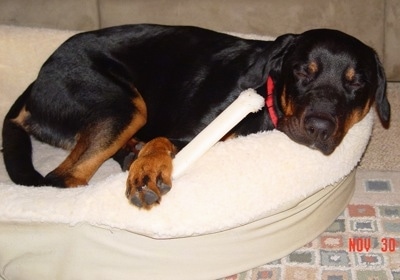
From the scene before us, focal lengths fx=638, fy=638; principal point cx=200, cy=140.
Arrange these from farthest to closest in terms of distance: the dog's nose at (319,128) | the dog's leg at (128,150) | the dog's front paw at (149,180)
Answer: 1. the dog's leg at (128,150)
2. the dog's nose at (319,128)
3. the dog's front paw at (149,180)

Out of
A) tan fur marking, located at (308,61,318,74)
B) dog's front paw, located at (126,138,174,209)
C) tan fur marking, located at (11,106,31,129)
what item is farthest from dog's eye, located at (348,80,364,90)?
tan fur marking, located at (11,106,31,129)

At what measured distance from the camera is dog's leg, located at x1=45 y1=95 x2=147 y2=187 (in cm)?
273

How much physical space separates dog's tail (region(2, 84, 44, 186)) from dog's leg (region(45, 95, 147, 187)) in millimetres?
76

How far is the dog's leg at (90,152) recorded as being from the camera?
2727 mm

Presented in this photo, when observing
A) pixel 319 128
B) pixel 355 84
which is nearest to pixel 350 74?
pixel 355 84

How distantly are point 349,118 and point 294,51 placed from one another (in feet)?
1.15

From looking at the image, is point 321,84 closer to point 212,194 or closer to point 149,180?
point 212,194

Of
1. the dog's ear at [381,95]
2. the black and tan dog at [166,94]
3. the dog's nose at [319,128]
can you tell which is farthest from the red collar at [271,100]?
the dog's ear at [381,95]

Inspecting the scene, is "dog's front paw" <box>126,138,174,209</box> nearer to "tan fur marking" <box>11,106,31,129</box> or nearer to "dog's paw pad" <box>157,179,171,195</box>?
"dog's paw pad" <box>157,179,171,195</box>

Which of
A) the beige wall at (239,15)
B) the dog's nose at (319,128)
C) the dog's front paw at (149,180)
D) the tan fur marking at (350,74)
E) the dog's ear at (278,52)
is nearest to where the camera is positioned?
the dog's front paw at (149,180)

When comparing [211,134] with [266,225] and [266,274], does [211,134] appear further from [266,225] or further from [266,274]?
[266,274]

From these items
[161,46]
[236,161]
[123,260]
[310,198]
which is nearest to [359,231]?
[310,198]

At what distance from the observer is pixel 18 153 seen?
280 cm

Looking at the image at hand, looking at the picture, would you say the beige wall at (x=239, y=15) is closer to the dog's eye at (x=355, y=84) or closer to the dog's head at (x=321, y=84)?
the dog's head at (x=321, y=84)
